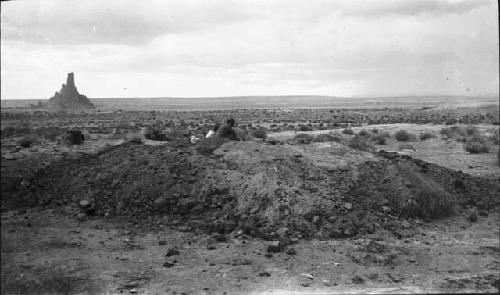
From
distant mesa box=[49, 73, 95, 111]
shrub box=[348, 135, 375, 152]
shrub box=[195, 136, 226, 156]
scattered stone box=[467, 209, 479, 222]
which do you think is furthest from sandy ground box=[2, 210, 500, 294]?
distant mesa box=[49, 73, 95, 111]

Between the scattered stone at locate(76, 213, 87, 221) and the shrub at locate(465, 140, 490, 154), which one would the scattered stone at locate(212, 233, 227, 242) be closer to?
the scattered stone at locate(76, 213, 87, 221)

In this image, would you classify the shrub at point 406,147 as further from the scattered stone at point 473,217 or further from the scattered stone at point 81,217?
the scattered stone at point 81,217

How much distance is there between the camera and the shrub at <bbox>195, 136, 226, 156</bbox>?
12.2m

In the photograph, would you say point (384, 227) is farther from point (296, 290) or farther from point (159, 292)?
point (159, 292)

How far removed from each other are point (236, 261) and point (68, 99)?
6517 centimetres

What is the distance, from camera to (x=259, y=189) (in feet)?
33.8

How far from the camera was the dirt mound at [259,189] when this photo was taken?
9.57m

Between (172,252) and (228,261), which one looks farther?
(172,252)

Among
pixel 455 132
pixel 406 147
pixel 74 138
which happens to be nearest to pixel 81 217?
pixel 74 138

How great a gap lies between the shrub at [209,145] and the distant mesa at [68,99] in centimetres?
5739

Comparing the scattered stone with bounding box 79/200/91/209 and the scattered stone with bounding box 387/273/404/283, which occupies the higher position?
Answer: the scattered stone with bounding box 79/200/91/209

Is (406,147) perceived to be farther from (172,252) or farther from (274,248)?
(172,252)

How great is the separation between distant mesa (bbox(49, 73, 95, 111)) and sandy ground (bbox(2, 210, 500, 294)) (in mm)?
61359

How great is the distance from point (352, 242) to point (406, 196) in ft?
7.77
